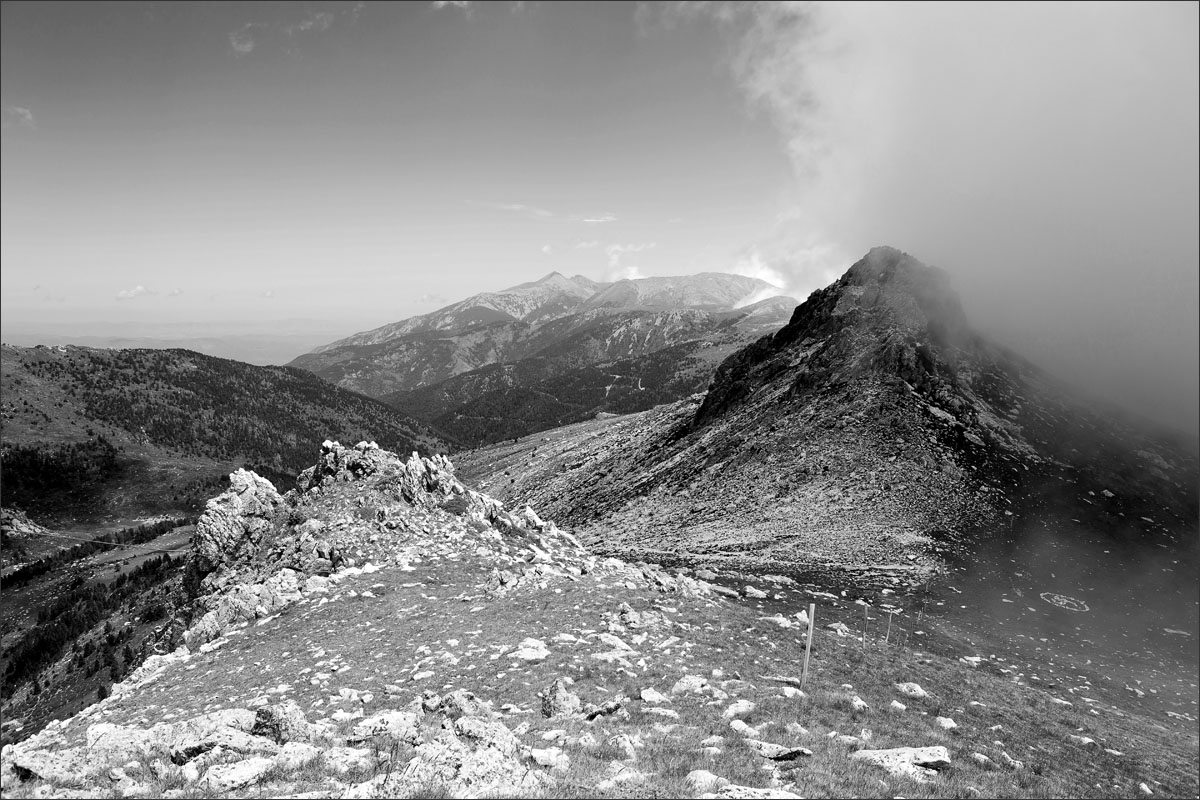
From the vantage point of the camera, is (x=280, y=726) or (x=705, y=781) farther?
(x=280, y=726)

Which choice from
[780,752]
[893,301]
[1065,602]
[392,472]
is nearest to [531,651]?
[780,752]

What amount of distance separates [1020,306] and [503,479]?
7860 cm

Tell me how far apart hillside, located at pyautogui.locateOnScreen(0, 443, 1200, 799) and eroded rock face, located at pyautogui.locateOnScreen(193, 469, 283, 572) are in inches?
31.1

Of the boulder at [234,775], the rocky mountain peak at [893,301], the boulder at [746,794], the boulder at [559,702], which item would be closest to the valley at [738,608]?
the boulder at [234,775]

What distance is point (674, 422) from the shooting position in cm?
7175

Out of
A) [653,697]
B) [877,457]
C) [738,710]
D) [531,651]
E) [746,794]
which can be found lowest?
[531,651]

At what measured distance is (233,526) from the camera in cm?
3322

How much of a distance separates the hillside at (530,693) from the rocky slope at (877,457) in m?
11.2

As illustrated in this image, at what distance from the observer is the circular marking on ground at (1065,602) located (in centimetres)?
2878

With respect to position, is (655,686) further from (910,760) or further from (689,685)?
(910,760)

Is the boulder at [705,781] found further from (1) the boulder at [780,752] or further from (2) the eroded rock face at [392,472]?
(2) the eroded rock face at [392,472]

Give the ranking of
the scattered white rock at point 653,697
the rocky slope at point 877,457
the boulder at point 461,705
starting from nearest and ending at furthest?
1. the boulder at point 461,705
2. the scattered white rock at point 653,697
3. the rocky slope at point 877,457

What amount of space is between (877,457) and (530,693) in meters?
37.7

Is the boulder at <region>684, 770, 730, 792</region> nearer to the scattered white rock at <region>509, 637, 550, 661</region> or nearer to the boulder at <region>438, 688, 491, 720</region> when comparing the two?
the boulder at <region>438, 688, 491, 720</region>
